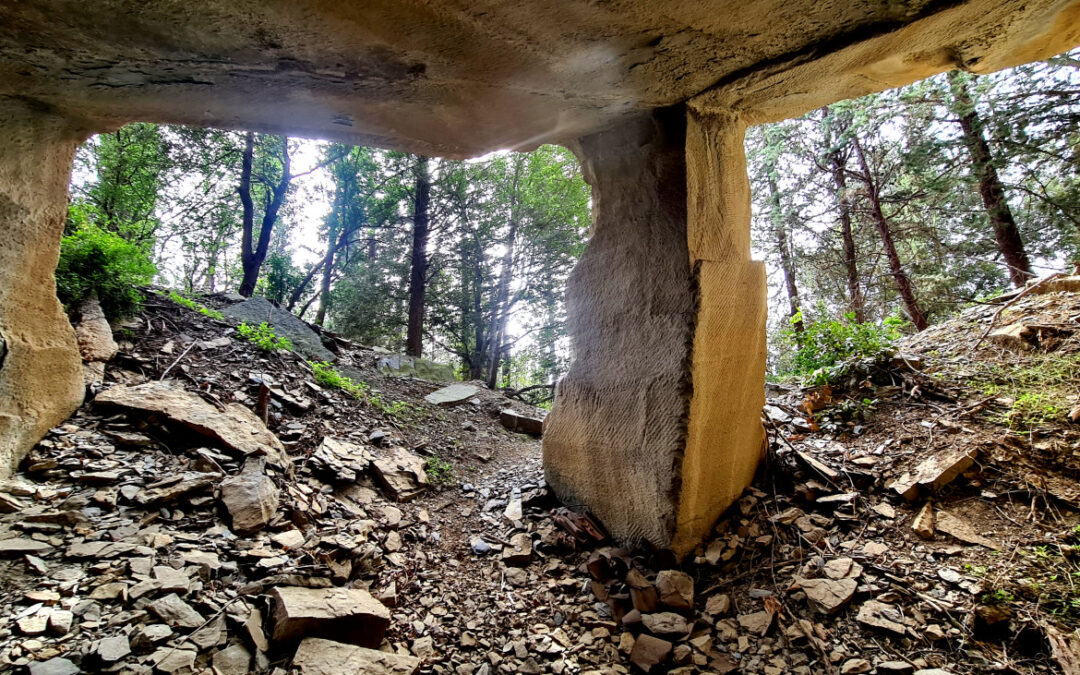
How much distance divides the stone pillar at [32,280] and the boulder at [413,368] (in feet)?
12.4

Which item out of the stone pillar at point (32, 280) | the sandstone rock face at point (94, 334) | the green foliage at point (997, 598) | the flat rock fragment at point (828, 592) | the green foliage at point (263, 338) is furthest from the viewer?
the green foliage at point (263, 338)

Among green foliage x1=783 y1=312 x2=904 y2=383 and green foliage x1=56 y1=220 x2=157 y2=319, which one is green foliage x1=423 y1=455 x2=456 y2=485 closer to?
green foliage x1=56 y1=220 x2=157 y2=319

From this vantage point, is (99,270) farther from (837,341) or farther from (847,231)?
(847,231)

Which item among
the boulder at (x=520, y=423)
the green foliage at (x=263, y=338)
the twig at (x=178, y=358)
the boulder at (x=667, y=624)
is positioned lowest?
the boulder at (x=667, y=624)

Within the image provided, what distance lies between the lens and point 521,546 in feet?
9.57

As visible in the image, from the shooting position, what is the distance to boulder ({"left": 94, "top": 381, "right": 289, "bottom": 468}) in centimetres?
280

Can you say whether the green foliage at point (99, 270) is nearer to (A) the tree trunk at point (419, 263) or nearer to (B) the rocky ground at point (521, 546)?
(B) the rocky ground at point (521, 546)

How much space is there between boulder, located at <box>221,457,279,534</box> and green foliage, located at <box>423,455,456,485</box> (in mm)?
1386

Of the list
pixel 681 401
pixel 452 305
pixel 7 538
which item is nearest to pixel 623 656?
pixel 681 401

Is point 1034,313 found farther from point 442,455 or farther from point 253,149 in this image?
point 253,149

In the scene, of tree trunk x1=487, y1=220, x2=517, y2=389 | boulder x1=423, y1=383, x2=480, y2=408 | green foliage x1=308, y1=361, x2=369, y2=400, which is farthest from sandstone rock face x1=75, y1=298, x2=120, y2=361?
tree trunk x1=487, y1=220, x2=517, y2=389

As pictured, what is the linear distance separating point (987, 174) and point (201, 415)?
9.65 meters

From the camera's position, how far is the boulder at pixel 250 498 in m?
2.35

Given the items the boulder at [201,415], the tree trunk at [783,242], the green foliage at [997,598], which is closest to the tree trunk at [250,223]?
the boulder at [201,415]
